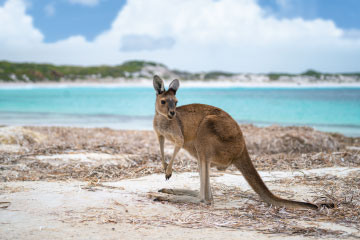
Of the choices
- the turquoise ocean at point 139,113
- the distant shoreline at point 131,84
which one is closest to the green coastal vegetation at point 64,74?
the distant shoreline at point 131,84

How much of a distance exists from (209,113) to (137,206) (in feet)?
3.46

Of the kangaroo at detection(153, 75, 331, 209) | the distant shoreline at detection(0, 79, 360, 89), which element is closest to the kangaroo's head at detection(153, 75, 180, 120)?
the kangaroo at detection(153, 75, 331, 209)

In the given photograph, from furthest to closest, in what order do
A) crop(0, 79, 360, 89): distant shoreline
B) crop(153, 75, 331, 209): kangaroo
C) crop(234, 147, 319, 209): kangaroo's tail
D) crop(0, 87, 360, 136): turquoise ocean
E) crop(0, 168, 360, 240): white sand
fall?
crop(0, 79, 360, 89): distant shoreline < crop(0, 87, 360, 136): turquoise ocean < crop(153, 75, 331, 209): kangaroo < crop(234, 147, 319, 209): kangaroo's tail < crop(0, 168, 360, 240): white sand

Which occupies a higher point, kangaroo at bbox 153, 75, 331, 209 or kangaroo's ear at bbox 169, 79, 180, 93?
kangaroo's ear at bbox 169, 79, 180, 93

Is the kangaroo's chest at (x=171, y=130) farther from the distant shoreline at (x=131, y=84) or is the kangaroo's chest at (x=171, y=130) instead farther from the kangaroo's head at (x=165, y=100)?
the distant shoreline at (x=131, y=84)

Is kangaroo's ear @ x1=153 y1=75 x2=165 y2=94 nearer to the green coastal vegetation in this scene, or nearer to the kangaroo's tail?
the kangaroo's tail

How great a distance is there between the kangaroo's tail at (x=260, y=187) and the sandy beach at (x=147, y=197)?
0.06 meters

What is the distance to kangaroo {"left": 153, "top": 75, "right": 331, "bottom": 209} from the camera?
3088 mm

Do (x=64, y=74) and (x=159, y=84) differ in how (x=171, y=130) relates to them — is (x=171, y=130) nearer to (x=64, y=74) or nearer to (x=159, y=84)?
(x=159, y=84)

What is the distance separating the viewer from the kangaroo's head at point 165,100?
3090 millimetres

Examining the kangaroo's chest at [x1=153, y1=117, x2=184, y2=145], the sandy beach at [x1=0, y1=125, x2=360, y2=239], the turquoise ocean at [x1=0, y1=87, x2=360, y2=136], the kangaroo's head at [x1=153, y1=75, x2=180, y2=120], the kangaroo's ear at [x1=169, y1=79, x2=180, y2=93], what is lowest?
the turquoise ocean at [x1=0, y1=87, x2=360, y2=136]

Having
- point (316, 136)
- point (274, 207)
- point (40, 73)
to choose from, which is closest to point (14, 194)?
point (274, 207)

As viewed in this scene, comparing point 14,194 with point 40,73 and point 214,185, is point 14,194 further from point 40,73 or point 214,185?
point 40,73

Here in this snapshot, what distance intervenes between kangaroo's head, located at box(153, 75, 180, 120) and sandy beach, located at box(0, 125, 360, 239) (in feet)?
2.47
